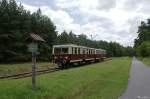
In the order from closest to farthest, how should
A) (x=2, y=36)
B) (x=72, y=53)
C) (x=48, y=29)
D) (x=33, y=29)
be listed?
(x=72, y=53), (x=2, y=36), (x=33, y=29), (x=48, y=29)

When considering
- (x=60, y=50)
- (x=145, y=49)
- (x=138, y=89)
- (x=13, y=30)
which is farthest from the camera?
(x=145, y=49)

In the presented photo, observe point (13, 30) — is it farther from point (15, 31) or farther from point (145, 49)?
point (145, 49)

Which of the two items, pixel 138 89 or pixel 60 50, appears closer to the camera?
pixel 138 89

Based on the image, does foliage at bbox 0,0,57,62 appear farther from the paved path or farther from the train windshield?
the paved path

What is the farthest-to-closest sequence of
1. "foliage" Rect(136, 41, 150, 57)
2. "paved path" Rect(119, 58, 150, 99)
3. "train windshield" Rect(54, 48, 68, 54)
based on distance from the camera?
"foliage" Rect(136, 41, 150, 57) → "train windshield" Rect(54, 48, 68, 54) → "paved path" Rect(119, 58, 150, 99)

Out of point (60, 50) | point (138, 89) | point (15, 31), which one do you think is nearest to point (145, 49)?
point (15, 31)

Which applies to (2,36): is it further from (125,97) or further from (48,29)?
(125,97)

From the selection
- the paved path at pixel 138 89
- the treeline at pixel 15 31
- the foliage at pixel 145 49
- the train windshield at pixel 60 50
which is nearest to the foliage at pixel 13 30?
the treeline at pixel 15 31

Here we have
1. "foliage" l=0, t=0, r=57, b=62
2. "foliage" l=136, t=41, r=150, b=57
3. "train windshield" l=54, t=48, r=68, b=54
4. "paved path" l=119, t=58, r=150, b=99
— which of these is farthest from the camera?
"foliage" l=136, t=41, r=150, b=57

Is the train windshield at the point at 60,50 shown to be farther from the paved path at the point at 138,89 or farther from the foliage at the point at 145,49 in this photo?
the foliage at the point at 145,49

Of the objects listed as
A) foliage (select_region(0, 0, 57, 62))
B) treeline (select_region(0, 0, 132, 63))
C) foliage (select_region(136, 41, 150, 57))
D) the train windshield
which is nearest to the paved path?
the train windshield

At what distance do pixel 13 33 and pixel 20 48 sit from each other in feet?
9.90

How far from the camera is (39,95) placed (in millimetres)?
12273

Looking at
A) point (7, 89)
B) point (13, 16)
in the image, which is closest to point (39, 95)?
point (7, 89)
